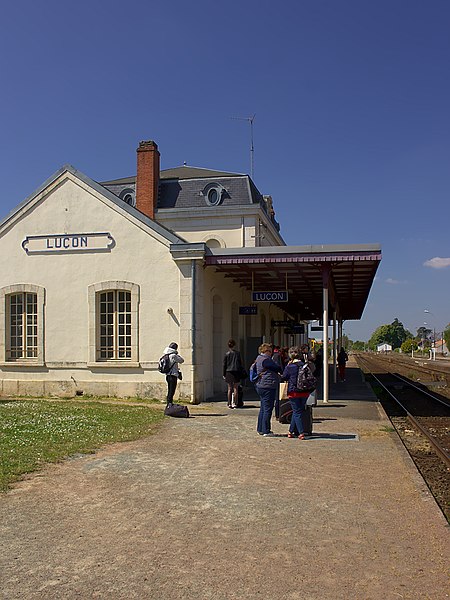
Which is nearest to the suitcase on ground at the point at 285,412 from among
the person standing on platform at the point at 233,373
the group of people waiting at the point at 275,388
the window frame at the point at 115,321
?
the group of people waiting at the point at 275,388

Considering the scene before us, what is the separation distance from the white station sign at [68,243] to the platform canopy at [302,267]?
2861 mm

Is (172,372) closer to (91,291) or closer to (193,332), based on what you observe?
(193,332)

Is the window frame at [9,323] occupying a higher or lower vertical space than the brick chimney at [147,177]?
lower

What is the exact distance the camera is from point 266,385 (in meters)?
10.5

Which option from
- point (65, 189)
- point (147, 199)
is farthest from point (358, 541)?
point (147, 199)

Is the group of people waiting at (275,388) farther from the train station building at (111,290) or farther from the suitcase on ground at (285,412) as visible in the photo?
the train station building at (111,290)

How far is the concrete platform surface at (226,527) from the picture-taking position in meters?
4.34

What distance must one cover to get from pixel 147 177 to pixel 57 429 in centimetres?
2073

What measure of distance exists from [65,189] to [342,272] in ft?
27.5

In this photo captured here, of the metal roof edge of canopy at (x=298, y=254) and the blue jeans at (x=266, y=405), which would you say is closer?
the blue jeans at (x=266, y=405)

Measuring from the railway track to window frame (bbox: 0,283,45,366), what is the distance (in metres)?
9.26

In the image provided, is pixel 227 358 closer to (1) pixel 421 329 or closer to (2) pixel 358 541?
(2) pixel 358 541

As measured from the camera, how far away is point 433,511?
6.12 m

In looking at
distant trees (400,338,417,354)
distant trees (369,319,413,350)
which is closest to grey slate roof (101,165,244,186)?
distant trees (400,338,417,354)
